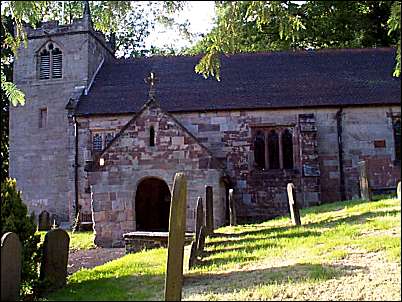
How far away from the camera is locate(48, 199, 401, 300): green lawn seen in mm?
6867

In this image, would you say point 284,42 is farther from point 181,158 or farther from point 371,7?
Result: point 181,158

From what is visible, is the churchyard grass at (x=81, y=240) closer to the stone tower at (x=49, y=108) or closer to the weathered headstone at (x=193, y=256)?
the stone tower at (x=49, y=108)

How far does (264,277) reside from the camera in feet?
25.2

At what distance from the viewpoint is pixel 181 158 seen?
1798 centimetres

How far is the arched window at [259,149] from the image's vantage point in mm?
21109

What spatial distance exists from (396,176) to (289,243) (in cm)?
1171

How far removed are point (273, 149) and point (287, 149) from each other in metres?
0.54

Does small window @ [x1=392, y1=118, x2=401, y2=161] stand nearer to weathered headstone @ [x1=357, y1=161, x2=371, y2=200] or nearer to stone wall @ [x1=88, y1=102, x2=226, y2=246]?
weathered headstone @ [x1=357, y1=161, x2=371, y2=200]

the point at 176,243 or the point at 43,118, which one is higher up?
the point at 43,118

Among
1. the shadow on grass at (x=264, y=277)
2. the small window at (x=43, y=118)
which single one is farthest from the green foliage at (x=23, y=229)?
the small window at (x=43, y=118)

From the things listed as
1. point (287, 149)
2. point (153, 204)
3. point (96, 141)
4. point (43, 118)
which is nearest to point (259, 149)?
point (287, 149)

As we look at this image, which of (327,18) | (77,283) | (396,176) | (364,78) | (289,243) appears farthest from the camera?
(327,18)

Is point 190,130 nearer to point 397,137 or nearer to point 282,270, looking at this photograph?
point 397,137

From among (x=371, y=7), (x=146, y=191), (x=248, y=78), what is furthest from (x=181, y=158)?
(x=371, y=7)
